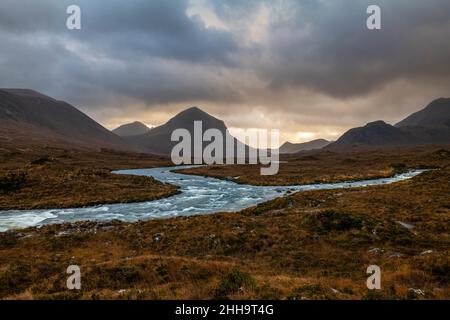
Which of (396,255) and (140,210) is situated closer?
(396,255)

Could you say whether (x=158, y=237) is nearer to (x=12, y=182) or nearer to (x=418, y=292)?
(x=418, y=292)

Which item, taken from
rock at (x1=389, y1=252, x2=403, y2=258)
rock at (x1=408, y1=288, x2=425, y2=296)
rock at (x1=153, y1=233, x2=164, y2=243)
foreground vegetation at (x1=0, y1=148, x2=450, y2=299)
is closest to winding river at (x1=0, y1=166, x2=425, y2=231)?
foreground vegetation at (x1=0, y1=148, x2=450, y2=299)

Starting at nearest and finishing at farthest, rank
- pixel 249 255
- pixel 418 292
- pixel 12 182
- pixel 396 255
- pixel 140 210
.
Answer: pixel 418 292 → pixel 396 255 → pixel 249 255 → pixel 140 210 → pixel 12 182

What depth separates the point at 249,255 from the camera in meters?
22.8

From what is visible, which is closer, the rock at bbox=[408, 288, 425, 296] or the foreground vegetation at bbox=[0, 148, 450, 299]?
the rock at bbox=[408, 288, 425, 296]

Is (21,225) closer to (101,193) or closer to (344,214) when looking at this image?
(101,193)

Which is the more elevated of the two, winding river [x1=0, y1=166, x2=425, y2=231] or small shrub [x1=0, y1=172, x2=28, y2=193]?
small shrub [x1=0, y1=172, x2=28, y2=193]

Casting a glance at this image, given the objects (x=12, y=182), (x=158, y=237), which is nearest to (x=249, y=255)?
(x=158, y=237)

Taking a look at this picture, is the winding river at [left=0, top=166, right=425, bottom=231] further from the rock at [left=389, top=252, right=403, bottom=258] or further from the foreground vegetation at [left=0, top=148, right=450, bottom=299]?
the rock at [left=389, top=252, right=403, bottom=258]

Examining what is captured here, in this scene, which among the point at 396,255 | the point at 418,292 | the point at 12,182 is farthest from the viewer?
the point at 12,182

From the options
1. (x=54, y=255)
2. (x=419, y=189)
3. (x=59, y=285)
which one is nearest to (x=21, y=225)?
(x=54, y=255)

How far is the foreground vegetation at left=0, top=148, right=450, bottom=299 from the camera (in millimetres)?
13805

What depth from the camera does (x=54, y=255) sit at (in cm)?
2472
